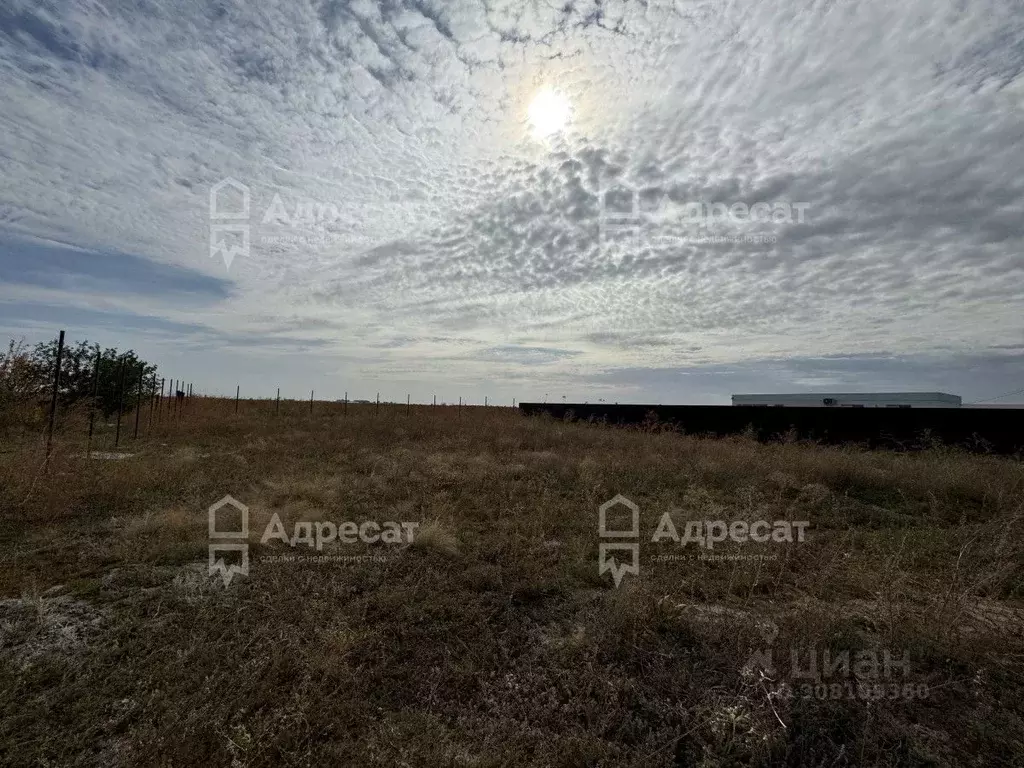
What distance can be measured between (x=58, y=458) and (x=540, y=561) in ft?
22.8

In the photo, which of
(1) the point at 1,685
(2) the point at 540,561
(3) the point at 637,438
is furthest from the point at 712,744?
(3) the point at 637,438

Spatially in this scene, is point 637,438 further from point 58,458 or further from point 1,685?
point 1,685
